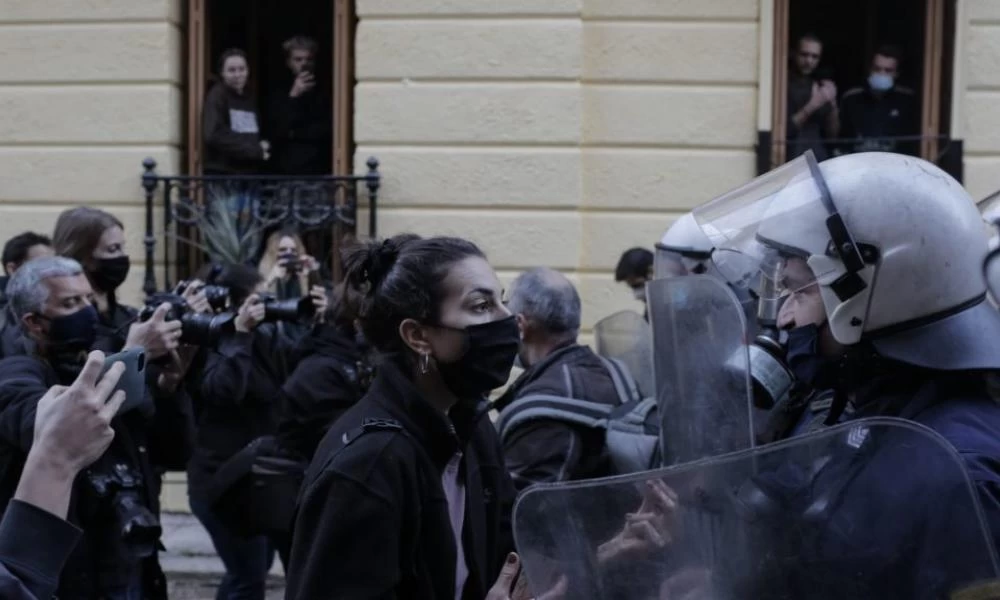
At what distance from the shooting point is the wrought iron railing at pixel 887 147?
310 inches

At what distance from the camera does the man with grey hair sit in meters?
3.92

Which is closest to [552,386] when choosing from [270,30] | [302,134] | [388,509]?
[388,509]

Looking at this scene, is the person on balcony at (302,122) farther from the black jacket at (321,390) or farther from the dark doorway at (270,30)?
the black jacket at (321,390)

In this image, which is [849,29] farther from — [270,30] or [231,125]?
[231,125]

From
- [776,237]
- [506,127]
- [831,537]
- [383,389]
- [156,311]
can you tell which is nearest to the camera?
[831,537]

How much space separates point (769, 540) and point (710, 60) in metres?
6.35

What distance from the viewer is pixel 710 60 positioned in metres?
7.93

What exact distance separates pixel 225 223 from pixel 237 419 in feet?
7.66

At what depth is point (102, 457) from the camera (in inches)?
156

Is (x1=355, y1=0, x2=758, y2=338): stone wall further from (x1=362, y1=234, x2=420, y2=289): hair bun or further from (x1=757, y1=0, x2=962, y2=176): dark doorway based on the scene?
(x1=362, y1=234, x2=420, y2=289): hair bun

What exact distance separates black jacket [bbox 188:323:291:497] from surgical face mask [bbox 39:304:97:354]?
1.61 meters

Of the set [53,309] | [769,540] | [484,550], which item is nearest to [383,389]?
[484,550]

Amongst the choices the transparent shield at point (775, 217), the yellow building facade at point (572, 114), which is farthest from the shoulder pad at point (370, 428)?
the yellow building facade at point (572, 114)

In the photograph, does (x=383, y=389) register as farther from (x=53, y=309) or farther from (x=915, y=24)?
(x=915, y=24)
